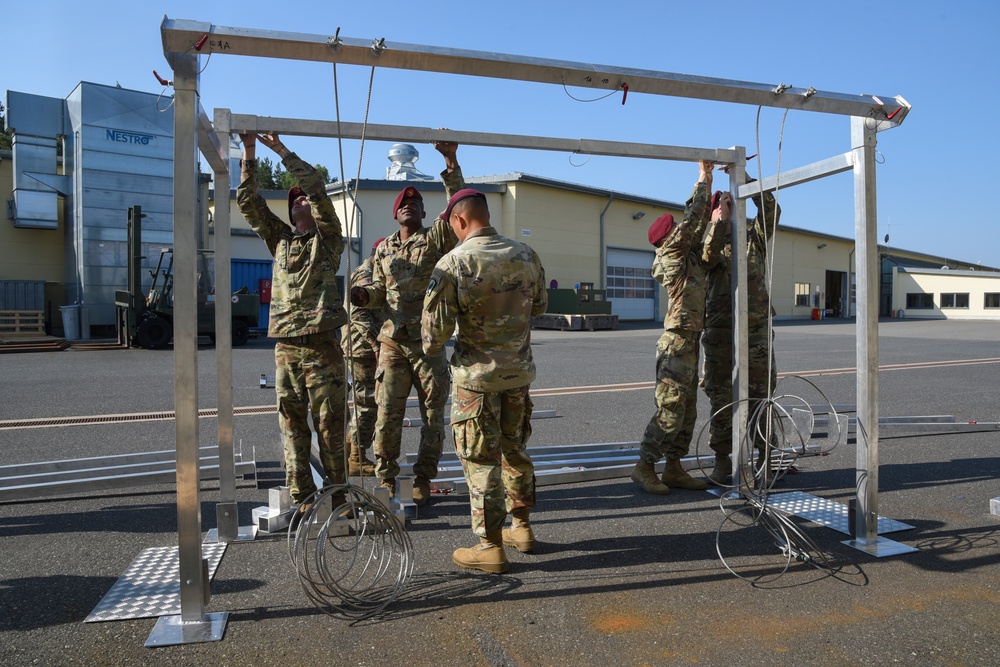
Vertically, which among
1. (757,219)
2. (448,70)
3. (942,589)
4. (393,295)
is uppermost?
(448,70)

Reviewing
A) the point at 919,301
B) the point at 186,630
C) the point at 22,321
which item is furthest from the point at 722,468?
the point at 919,301

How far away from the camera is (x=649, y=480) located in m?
5.34

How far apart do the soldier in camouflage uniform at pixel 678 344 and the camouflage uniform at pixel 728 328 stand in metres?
0.33

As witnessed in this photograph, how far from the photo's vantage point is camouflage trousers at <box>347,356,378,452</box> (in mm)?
5648

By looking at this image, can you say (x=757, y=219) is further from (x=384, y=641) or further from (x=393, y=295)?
(x=384, y=641)

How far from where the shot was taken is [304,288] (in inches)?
174

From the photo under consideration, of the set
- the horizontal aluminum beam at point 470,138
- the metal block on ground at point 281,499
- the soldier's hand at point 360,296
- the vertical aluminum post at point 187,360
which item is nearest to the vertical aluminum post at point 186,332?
the vertical aluminum post at point 187,360

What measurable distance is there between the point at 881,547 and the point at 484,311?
2722mm

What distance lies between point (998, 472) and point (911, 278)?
51933 millimetres

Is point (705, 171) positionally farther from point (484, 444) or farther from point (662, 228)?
point (484, 444)

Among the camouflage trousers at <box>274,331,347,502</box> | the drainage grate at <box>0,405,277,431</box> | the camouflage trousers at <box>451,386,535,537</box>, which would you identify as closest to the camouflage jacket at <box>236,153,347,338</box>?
the camouflage trousers at <box>274,331,347,502</box>

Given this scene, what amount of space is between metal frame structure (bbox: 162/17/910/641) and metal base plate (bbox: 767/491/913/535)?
31 cm

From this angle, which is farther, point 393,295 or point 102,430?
point 102,430

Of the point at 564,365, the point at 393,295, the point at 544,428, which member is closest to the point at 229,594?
the point at 393,295
